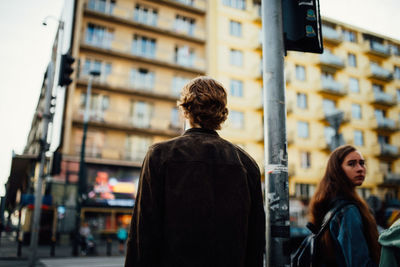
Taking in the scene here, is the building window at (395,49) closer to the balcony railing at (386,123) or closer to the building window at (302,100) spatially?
the balcony railing at (386,123)

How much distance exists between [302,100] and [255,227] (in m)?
29.5

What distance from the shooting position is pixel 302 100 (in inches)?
1162

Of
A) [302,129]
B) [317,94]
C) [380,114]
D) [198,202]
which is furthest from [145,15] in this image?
[198,202]

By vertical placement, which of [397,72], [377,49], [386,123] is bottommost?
[386,123]

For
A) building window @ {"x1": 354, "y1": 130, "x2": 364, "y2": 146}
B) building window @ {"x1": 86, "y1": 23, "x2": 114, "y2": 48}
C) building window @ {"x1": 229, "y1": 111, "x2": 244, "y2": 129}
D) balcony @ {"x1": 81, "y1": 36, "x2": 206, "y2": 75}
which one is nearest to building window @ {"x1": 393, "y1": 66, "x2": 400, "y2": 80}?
building window @ {"x1": 354, "y1": 130, "x2": 364, "y2": 146}

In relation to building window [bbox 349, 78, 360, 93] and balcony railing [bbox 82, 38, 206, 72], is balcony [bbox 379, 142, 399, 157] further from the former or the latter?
balcony railing [bbox 82, 38, 206, 72]

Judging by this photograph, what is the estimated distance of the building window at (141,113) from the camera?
24.3 meters

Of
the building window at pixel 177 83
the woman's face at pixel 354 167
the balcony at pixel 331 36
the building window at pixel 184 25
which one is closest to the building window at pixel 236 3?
the building window at pixel 184 25

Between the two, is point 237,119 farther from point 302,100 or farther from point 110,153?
point 110,153

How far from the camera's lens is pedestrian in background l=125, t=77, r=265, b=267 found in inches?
63.0

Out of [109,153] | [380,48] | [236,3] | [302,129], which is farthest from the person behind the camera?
[380,48]

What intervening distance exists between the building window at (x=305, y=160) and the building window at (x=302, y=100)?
4460mm

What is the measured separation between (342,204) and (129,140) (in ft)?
73.9

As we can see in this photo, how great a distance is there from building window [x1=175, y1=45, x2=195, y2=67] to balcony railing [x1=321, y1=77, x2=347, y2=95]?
42.6 ft
